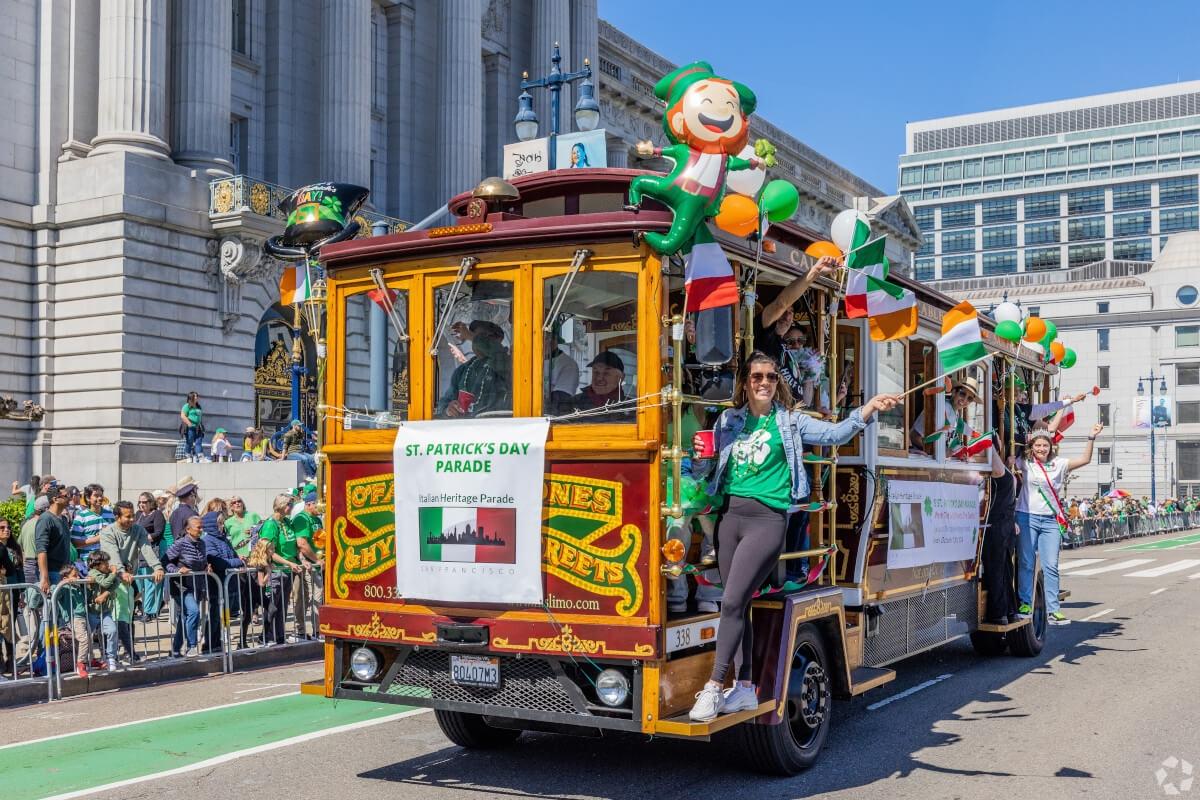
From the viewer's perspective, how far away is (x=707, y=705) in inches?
245

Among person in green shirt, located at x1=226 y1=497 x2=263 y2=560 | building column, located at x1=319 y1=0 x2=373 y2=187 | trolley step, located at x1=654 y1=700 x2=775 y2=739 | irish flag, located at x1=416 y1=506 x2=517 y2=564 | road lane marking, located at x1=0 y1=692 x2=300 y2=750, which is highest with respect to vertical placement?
building column, located at x1=319 y1=0 x2=373 y2=187

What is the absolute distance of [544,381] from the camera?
666 cm

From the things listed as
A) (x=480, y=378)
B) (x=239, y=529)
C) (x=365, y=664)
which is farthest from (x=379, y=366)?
(x=239, y=529)

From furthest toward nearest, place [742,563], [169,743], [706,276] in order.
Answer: [169,743], [742,563], [706,276]

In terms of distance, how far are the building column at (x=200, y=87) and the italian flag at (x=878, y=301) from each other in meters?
26.4

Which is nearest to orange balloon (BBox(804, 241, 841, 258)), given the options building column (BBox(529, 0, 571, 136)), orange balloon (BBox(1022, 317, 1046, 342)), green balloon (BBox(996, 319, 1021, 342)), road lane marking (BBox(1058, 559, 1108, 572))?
green balloon (BBox(996, 319, 1021, 342))

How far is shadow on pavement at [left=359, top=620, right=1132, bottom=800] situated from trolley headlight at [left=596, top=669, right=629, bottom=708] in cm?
68

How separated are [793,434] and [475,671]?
2.20m

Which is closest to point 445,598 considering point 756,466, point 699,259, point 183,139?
point 756,466

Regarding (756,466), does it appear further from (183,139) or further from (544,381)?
(183,139)

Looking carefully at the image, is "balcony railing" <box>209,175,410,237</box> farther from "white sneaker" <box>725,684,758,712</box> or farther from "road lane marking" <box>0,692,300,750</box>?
"white sneaker" <box>725,684,758,712</box>

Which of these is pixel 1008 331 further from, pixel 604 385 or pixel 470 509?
pixel 470 509

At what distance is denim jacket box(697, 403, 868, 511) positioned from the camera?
6.80m

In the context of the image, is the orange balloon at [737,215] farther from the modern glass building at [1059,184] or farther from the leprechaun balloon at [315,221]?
the modern glass building at [1059,184]
